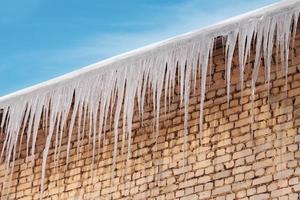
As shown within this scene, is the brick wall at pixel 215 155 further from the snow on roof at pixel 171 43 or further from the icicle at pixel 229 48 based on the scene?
the snow on roof at pixel 171 43

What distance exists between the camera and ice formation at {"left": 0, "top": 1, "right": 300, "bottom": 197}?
29.1 ft

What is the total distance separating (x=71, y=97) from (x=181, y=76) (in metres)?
1.38

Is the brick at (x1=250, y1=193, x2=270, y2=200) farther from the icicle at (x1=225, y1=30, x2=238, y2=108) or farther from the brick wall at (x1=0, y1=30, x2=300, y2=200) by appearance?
the icicle at (x1=225, y1=30, x2=238, y2=108)

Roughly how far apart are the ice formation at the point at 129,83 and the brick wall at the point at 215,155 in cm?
9

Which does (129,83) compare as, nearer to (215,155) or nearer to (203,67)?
(203,67)

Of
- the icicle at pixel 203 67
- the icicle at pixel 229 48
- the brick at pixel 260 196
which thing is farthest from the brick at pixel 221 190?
the icicle at pixel 229 48

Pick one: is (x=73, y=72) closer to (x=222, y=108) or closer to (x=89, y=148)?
(x=89, y=148)

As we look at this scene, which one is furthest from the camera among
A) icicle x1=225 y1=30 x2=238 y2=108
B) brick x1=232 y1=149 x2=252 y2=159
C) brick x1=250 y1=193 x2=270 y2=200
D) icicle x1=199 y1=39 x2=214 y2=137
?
icicle x1=199 y1=39 x2=214 y2=137

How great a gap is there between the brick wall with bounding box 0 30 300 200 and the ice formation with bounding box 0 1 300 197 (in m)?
0.09

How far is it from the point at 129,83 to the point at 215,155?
47.0 inches

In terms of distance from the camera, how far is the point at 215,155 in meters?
9.01

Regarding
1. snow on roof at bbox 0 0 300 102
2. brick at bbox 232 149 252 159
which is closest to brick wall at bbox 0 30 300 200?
brick at bbox 232 149 252 159

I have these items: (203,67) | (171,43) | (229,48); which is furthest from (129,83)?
(229,48)

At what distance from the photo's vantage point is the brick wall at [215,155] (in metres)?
8.61
